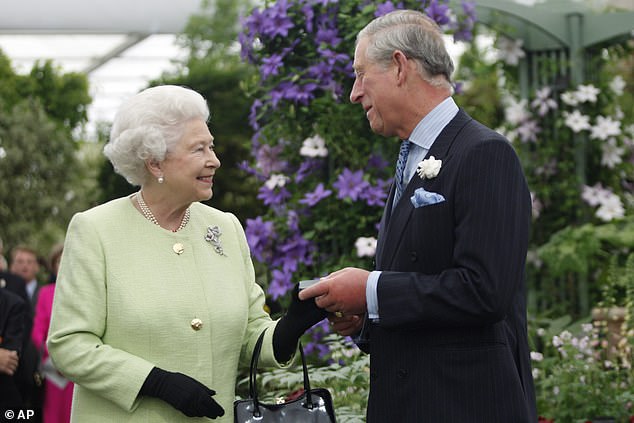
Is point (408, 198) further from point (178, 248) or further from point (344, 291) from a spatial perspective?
point (178, 248)

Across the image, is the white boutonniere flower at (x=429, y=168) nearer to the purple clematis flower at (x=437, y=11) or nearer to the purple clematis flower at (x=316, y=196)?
the purple clematis flower at (x=316, y=196)

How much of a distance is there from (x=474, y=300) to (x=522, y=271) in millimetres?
170

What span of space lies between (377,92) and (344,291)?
0.55 meters

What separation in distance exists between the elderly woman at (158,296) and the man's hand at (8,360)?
9.75 ft

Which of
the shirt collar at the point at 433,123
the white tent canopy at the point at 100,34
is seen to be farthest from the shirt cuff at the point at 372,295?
the white tent canopy at the point at 100,34

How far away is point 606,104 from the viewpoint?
731 cm

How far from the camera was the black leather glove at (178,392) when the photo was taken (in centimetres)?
262

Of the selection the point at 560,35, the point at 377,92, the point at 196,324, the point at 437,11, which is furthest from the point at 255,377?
the point at 560,35

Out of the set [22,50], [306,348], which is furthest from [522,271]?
[22,50]

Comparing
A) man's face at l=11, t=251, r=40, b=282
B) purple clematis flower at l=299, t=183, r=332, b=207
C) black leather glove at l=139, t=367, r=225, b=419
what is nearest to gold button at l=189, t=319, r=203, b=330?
black leather glove at l=139, t=367, r=225, b=419

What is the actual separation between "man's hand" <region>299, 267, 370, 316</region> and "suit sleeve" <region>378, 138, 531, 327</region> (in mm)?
73

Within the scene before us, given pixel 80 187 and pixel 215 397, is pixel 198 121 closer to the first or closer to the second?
pixel 215 397

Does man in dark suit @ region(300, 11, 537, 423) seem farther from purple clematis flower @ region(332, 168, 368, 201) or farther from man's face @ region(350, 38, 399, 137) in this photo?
purple clematis flower @ region(332, 168, 368, 201)

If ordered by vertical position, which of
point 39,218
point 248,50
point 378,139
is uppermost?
point 248,50
